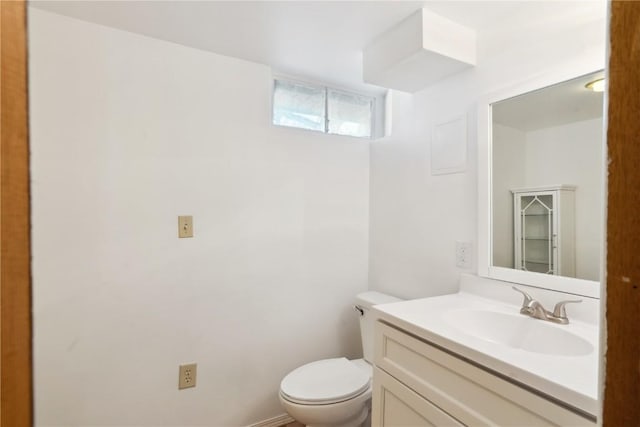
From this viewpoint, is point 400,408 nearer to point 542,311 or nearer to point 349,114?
point 542,311

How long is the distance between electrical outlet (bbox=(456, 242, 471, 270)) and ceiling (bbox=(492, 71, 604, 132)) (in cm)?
57

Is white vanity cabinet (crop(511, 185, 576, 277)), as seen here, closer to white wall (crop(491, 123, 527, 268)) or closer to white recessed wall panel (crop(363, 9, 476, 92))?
white wall (crop(491, 123, 527, 268))

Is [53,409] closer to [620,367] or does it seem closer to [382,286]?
[382,286]

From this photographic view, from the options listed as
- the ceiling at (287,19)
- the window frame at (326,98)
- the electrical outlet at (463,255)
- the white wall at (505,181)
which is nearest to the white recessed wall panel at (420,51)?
the ceiling at (287,19)

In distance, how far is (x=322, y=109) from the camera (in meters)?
2.14

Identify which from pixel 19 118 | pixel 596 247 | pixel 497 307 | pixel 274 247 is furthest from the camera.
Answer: pixel 274 247

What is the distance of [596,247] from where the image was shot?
1121 mm

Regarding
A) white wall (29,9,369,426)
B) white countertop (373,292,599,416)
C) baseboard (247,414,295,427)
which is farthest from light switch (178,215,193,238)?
baseboard (247,414,295,427)

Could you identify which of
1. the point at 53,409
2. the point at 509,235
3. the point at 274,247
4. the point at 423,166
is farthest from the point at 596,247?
the point at 53,409

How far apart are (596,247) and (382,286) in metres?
1.17

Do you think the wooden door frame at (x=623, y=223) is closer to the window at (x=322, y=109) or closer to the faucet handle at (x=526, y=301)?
the faucet handle at (x=526, y=301)

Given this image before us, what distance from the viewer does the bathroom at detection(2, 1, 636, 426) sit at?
4.60ft

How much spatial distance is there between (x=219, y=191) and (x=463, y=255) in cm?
129

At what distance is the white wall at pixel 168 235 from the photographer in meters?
1.43
